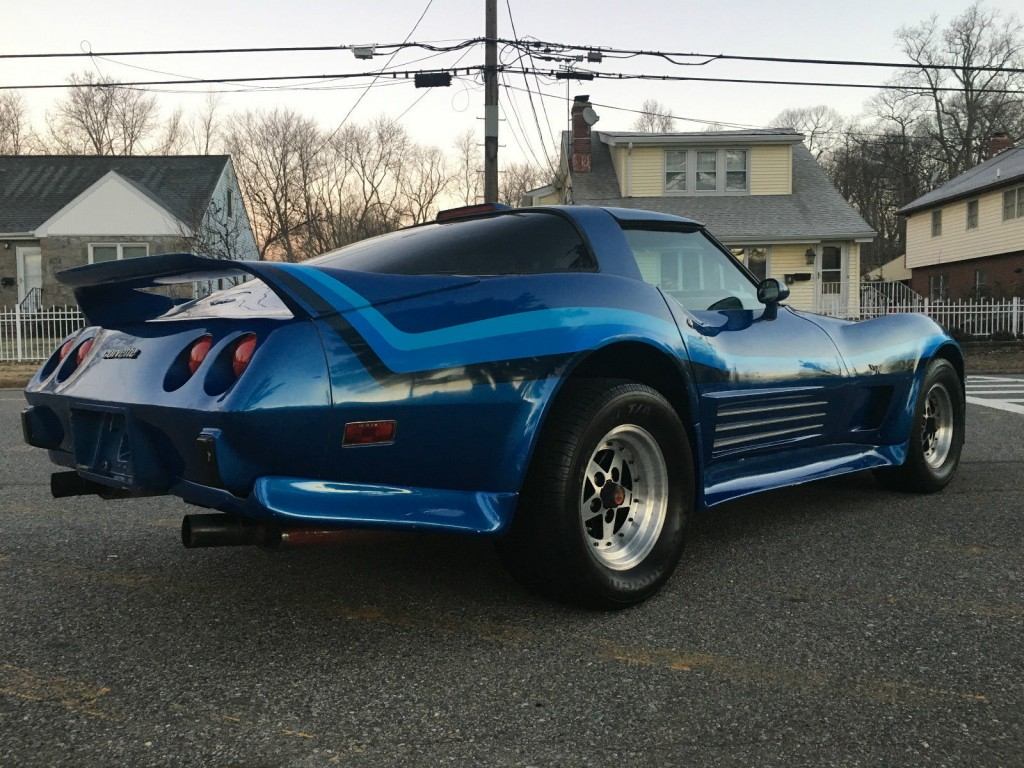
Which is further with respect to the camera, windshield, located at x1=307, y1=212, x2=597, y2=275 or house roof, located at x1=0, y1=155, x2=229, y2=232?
house roof, located at x1=0, y1=155, x2=229, y2=232

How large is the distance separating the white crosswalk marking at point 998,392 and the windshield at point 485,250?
7.56 metres

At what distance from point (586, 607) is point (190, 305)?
173 cm

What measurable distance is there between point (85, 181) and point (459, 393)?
29.9 m

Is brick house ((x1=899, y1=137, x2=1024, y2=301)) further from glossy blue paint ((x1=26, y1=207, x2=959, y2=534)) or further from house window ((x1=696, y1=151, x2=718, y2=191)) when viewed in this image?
glossy blue paint ((x1=26, y1=207, x2=959, y2=534))

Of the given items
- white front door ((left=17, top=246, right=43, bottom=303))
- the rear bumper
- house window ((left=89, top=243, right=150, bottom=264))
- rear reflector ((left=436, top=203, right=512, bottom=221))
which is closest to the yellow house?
house window ((left=89, top=243, right=150, bottom=264))

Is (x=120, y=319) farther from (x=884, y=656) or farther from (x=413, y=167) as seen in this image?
(x=413, y=167)

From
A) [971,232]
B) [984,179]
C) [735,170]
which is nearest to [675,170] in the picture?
[735,170]

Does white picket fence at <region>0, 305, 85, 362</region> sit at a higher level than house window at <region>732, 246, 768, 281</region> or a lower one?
lower

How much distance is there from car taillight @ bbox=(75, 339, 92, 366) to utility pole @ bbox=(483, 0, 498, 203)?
14.7 meters

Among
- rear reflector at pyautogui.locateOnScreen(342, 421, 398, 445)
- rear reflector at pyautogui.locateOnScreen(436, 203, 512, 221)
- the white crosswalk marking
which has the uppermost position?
rear reflector at pyautogui.locateOnScreen(436, 203, 512, 221)

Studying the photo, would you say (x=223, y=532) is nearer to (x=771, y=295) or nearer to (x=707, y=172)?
(x=771, y=295)

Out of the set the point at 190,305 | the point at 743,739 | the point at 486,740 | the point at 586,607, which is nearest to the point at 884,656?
the point at 743,739

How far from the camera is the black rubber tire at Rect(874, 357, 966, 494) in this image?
4590 millimetres

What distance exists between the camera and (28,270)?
88.0 ft
